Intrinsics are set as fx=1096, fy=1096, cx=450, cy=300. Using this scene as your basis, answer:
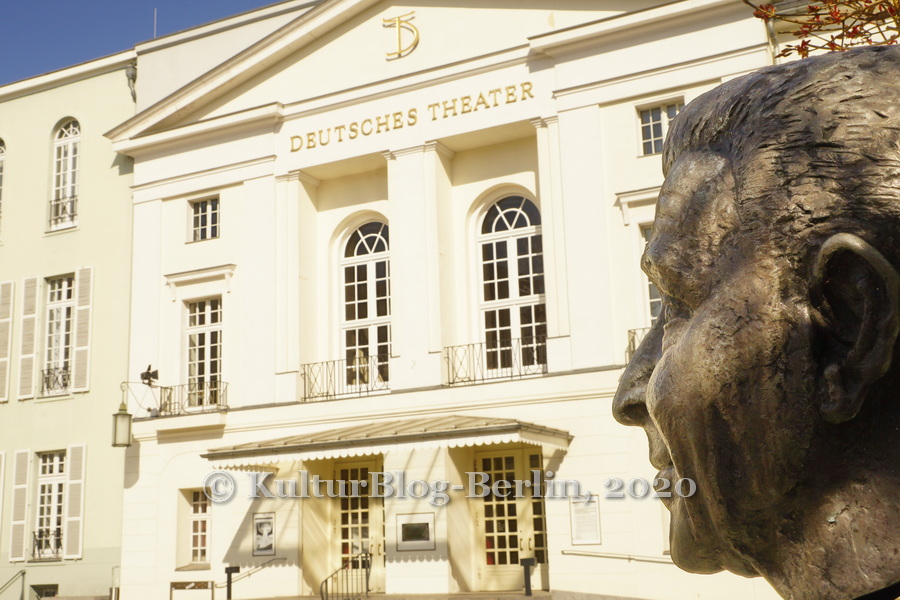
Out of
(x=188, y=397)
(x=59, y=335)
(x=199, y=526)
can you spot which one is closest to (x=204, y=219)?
(x=188, y=397)

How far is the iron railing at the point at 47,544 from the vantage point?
22234 mm

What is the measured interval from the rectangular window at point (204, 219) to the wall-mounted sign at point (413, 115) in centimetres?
233

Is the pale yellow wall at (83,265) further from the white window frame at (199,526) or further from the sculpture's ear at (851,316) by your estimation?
the sculpture's ear at (851,316)

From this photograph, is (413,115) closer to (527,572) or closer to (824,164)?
(527,572)

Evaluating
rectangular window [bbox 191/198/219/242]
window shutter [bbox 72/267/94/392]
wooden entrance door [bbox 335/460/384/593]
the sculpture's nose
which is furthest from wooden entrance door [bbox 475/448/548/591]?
the sculpture's nose

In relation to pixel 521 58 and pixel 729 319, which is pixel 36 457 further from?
pixel 729 319

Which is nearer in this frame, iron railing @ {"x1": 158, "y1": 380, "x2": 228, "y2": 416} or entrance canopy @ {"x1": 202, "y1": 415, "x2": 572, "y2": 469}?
entrance canopy @ {"x1": 202, "y1": 415, "x2": 572, "y2": 469}

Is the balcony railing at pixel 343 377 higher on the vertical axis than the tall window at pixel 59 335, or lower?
lower

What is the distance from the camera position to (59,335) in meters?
23.4

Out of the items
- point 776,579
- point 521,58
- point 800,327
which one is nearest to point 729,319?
point 800,327

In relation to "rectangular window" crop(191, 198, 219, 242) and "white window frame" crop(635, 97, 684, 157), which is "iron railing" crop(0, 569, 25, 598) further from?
"white window frame" crop(635, 97, 684, 157)

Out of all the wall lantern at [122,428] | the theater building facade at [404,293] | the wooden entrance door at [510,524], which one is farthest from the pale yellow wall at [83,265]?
the wooden entrance door at [510,524]

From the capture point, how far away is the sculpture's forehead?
1135 millimetres

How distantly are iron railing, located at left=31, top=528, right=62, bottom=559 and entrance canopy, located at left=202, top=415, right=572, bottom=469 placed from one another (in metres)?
5.48
